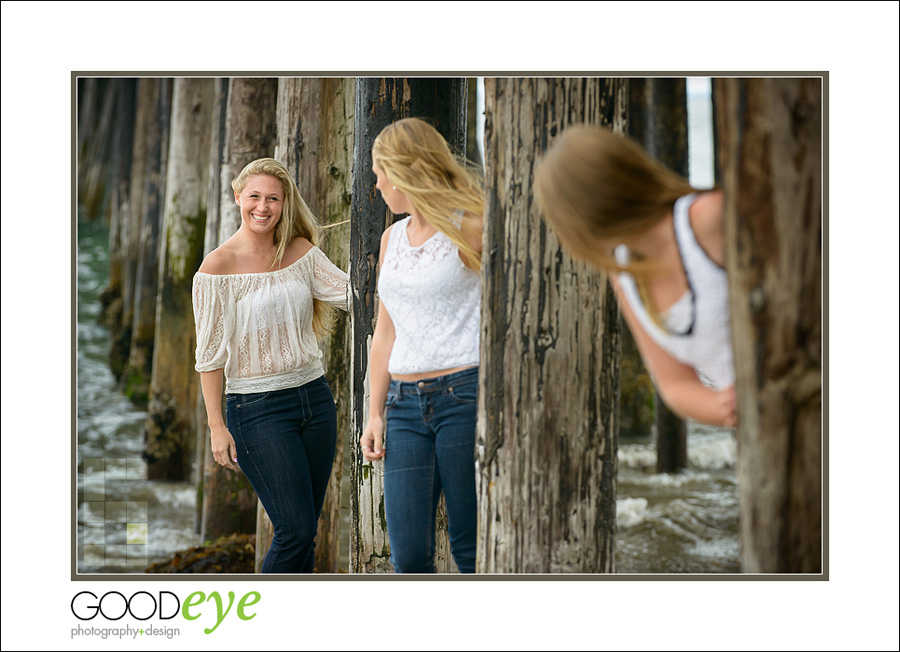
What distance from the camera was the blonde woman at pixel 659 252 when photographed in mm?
1854

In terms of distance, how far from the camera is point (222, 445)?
2.66 metres

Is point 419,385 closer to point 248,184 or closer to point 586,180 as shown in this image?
point 586,180

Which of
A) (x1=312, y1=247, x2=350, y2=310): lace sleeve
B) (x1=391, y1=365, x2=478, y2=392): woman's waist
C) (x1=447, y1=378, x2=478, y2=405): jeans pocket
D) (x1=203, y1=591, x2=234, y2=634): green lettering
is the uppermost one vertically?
(x1=312, y1=247, x2=350, y2=310): lace sleeve

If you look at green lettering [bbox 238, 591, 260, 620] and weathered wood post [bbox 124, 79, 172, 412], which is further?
weathered wood post [bbox 124, 79, 172, 412]

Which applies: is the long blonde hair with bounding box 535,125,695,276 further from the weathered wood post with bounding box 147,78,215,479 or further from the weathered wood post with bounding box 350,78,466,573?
the weathered wood post with bounding box 147,78,215,479

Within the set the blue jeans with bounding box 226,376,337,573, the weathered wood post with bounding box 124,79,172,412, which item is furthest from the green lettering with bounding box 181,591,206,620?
the weathered wood post with bounding box 124,79,172,412

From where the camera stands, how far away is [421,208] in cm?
233

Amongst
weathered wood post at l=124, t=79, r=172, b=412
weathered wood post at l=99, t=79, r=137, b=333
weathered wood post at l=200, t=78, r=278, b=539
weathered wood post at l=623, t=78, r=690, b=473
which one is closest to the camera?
weathered wood post at l=200, t=78, r=278, b=539

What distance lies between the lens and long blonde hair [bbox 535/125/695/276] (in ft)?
6.40

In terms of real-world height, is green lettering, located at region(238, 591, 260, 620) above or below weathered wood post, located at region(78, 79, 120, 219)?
below

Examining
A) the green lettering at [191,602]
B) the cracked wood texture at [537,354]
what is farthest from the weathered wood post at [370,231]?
the green lettering at [191,602]

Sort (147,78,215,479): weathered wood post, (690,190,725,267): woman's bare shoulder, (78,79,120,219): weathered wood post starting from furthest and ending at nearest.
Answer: (78,79,120,219): weathered wood post
(147,78,215,479): weathered wood post
(690,190,725,267): woman's bare shoulder

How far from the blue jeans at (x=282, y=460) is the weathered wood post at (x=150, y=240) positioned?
1731 mm

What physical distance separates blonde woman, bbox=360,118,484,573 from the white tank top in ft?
1.71
